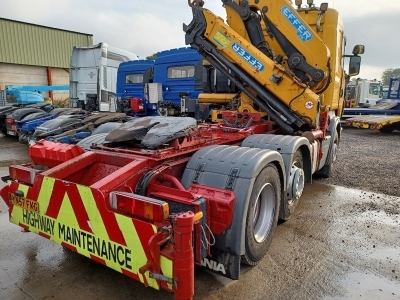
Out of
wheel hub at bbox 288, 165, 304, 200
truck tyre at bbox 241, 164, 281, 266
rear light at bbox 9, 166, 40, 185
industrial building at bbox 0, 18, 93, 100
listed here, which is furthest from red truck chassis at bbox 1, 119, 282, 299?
industrial building at bbox 0, 18, 93, 100

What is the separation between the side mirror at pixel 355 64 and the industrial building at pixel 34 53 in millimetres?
23880

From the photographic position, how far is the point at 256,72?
470cm

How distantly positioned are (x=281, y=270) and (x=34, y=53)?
91.9ft

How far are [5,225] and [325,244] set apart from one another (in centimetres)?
376

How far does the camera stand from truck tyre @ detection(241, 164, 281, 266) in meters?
2.70

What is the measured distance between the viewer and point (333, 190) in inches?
219

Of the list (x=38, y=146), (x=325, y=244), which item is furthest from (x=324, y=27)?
(x=38, y=146)

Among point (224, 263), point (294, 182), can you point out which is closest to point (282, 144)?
point (294, 182)

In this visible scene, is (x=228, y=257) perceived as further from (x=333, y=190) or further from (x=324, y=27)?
(x=324, y=27)

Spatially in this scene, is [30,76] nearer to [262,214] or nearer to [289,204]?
[289,204]

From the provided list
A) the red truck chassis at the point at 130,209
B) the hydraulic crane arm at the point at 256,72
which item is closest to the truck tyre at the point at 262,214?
the red truck chassis at the point at 130,209

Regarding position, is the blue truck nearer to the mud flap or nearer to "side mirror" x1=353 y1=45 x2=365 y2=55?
"side mirror" x1=353 y1=45 x2=365 y2=55

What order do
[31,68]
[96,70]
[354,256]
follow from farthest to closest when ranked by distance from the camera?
[31,68], [96,70], [354,256]

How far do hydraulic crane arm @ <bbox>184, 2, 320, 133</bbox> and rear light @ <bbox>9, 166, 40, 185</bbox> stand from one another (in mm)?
3223
